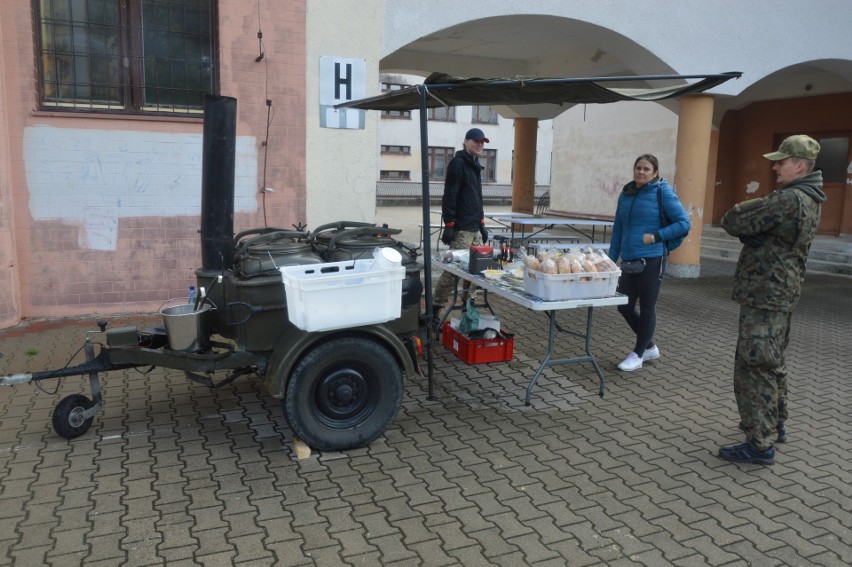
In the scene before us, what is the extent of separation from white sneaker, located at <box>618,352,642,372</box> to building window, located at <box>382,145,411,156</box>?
31992 mm

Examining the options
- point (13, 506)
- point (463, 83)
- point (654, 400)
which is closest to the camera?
point (13, 506)

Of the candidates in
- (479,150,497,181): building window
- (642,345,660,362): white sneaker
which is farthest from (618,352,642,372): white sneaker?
(479,150,497,181): building window

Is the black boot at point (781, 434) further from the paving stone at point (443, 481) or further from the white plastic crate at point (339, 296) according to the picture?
the white plastic crate at point (339, 296)

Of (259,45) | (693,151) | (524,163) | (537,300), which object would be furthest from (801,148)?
(524,163)

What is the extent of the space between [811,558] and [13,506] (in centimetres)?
401

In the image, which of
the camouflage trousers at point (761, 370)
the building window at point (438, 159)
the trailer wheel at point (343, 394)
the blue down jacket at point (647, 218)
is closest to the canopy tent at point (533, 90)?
the blue down jacket at point (647, 218)

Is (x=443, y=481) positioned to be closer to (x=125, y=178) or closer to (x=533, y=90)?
(x=533, y=90)

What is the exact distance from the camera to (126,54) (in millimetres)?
6965

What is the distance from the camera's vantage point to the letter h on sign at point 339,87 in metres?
7.69

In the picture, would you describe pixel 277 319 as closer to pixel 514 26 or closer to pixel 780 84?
pixel 514 26

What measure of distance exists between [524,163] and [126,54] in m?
11.8

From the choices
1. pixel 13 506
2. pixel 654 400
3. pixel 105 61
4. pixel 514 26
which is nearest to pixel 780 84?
pixel 514 26

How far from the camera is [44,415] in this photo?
4.46 meters

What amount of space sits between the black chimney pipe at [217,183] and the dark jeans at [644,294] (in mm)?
3333
